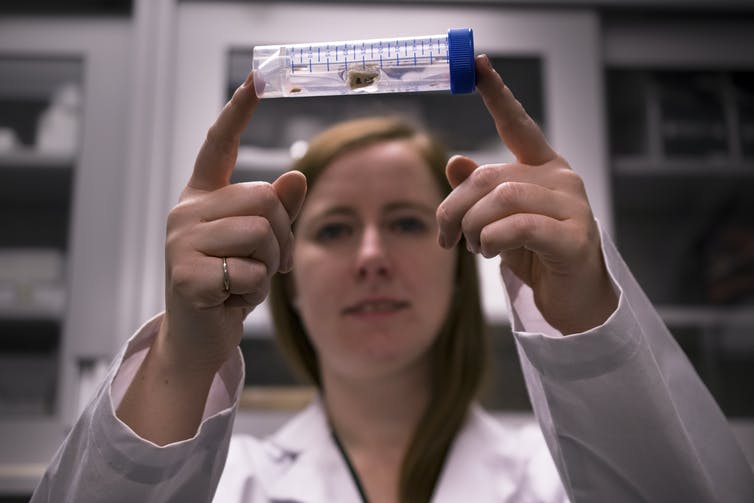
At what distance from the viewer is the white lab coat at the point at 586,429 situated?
0.62 m

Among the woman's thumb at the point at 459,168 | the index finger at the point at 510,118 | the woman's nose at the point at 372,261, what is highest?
the index finger at the point at 510,118

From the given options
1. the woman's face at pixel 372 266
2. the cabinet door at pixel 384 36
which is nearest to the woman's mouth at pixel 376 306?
the woman's face at pixel 372 266

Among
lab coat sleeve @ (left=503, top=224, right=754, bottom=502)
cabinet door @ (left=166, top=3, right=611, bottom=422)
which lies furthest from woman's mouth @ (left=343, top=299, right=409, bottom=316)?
cabinet door @ (left=166, top=3, right=611, bottom=422)

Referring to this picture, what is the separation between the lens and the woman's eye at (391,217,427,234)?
1078 mm

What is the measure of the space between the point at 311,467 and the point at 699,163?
124 cm

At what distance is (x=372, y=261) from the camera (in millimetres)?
1009

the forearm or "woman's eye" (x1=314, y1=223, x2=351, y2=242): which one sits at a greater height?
"woman's eye" (x1=314, y1=223, x2=351, y2=242)

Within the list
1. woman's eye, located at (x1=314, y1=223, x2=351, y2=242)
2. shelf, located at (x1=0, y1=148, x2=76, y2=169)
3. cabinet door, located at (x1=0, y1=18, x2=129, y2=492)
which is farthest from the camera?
shelf, located at (x1=0, y1=148, x2=76, y2=169)

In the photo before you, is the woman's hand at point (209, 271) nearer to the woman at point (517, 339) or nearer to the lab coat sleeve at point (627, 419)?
the woman at point (517, 339)

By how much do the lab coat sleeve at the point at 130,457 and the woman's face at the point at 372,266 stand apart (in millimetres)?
335

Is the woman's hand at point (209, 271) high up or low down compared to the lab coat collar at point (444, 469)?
up

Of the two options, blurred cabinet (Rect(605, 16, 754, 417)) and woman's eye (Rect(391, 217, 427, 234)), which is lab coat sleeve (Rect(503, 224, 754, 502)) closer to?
woman's eye (Rect(391, 217, 427, 234))

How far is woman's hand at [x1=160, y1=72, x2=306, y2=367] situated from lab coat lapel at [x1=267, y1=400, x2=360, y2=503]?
39cm

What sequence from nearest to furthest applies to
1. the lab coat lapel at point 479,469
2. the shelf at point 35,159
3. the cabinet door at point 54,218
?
the lab coat lapel at point 479,469, the cabinet door at point 54,218, the shelf at point 35,159
